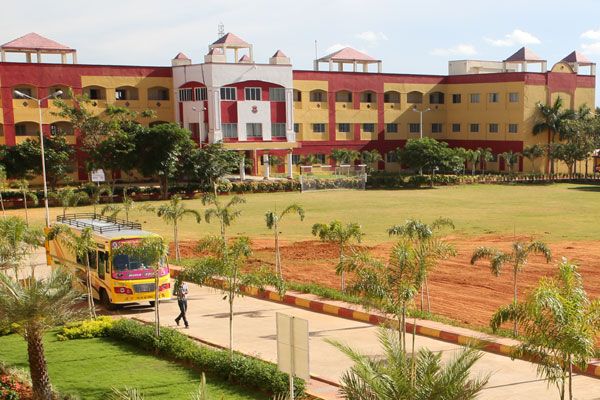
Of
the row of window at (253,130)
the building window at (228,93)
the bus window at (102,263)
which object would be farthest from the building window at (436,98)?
the bus window at (102,263)

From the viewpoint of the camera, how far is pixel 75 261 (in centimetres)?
2386

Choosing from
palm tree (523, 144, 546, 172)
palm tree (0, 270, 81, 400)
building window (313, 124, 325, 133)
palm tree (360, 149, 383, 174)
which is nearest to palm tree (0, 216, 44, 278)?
palm tree (0, 270, 81, 400)

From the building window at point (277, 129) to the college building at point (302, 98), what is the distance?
0.31ft

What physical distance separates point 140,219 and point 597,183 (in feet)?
144

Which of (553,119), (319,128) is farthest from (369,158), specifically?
(553,119)

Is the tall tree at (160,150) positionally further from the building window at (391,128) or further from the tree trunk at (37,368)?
the tree trunk at (37,368)

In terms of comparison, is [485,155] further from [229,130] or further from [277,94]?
[229,130]

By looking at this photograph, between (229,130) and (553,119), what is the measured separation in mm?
32871

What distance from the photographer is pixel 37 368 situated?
13.5m

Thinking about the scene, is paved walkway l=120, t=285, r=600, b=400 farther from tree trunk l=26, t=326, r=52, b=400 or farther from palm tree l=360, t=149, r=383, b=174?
palm tree l=360, t=149, r=383, b=174

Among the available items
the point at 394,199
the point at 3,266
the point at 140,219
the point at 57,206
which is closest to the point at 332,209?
the point at 394,199

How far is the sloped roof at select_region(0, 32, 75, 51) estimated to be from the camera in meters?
65.8

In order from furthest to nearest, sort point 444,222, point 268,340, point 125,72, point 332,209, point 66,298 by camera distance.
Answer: point 125,72, point 332,209, point 444,222, point 268,340, point 66,298

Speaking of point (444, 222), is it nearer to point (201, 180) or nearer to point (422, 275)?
point (422, 275)
